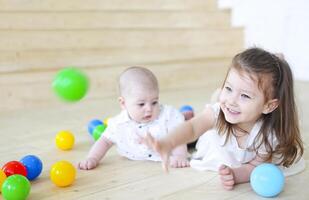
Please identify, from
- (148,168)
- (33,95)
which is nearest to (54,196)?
(148,168)

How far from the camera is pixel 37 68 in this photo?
253cm

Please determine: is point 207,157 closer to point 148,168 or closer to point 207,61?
point 148,168

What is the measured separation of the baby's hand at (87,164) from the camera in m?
1.37

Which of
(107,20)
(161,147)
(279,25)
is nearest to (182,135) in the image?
(161,147)

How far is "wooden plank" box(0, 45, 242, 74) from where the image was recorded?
245 cm

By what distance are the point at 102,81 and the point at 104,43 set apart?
266 millimetres

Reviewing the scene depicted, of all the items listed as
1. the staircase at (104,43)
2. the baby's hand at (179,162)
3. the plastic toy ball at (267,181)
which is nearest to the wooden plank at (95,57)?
the staircase at (104,43)

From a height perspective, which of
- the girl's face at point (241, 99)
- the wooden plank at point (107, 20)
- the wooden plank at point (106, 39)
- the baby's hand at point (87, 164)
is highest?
the wooden plank at point (107, 20)

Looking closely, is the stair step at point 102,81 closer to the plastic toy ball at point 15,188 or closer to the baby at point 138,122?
the baby at point 138,122

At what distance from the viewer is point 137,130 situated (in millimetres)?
1457

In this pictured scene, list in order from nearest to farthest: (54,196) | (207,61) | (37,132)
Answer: (54,196)
(37,132)
(207,61)

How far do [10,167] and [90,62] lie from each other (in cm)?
159

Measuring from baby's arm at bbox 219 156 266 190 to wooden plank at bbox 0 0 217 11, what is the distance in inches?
71.9

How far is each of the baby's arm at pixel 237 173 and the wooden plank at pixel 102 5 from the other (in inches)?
71.9
